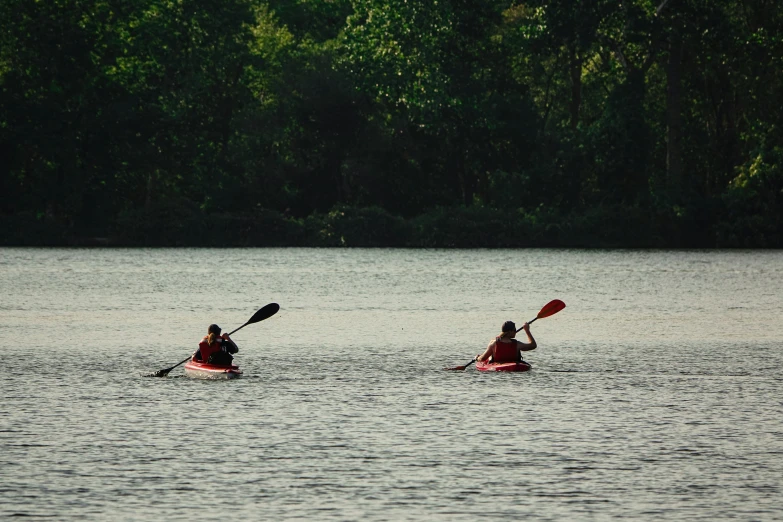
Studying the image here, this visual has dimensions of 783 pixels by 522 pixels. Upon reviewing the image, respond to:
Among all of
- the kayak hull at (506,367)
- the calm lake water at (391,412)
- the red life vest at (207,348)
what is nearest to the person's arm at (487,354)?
the kayak hull at (506,367)

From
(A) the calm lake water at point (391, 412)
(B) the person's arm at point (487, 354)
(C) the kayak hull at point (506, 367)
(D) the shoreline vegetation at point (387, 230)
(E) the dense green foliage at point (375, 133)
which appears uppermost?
(E) the dense green foliage at point (375, 133)

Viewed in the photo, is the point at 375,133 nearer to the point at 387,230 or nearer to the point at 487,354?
the point at 387,230

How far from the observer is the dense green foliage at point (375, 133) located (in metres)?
92.2

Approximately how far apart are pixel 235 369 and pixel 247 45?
73632mm

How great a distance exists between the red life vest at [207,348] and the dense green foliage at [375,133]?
2496 inches

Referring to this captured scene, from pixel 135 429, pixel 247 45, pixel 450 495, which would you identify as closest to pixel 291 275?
pixel 247 45

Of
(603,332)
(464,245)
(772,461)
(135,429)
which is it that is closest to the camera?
(772,461)

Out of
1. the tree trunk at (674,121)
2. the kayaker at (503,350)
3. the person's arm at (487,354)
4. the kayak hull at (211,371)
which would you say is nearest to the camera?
the kayak hull at (211,371)

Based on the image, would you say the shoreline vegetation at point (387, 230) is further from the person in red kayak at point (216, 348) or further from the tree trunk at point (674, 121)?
the person in red kayak at point (216, 348)

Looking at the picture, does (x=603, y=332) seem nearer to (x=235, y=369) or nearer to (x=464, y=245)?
(x=235, y=369)

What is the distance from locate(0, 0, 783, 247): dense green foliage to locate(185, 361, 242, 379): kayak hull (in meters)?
63.2

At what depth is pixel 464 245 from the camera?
96688 mm

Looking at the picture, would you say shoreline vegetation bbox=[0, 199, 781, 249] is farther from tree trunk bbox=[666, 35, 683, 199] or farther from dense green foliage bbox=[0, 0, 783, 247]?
tree trunk bbox=[666, 35, 683, 199]

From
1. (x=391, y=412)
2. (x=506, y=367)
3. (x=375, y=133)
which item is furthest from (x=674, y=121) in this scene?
(x=391, y=412)
